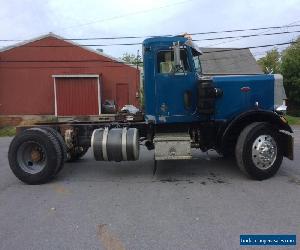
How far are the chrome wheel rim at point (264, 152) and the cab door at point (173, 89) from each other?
1.44m

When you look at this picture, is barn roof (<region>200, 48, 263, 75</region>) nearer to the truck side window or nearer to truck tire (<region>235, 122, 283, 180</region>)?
the truck side window

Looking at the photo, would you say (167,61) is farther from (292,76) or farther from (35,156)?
(292,76)

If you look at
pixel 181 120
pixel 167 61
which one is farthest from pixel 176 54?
pixel 181 120

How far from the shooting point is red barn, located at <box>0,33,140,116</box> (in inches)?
1196

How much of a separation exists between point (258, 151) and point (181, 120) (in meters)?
1.65

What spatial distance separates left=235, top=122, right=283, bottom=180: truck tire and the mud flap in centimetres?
17

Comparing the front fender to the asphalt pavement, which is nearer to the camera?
the asphalt pavement

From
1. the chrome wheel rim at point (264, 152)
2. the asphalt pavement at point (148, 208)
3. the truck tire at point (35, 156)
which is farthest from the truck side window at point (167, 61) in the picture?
the truck tire at point (35, 156)

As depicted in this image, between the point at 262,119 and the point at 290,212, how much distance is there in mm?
2756

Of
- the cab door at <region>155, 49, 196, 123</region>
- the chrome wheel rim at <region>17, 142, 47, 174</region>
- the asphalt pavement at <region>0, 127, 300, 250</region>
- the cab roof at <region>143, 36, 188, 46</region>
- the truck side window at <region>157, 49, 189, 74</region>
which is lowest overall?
the asphalt pavement at <region>0, 127, 300, 250</region>

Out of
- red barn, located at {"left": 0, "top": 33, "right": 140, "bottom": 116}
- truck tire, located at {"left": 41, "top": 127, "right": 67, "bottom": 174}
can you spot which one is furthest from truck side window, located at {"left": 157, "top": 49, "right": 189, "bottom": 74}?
red barn, located at {"left": 0, "top": 33, "right": 140, "bottom": 116}

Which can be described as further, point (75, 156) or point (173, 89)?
point (75, 156)

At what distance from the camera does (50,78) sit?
30.8m

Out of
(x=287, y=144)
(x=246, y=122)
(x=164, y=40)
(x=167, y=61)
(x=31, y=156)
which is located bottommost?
(x=31, y=156)
